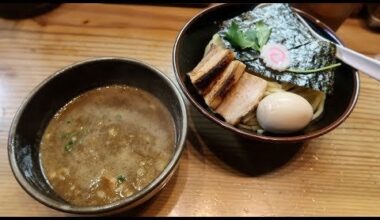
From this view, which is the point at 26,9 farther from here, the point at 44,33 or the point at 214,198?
the point at 214,198

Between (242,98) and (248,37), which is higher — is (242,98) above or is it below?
below

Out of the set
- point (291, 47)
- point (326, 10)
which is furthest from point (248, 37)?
point (326, 10)

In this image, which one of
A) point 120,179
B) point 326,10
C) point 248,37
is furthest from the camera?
point 326,10

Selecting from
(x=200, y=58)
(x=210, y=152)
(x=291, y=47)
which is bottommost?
Answer: (x=210, y=152)

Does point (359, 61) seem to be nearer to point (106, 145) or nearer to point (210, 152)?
point (210, 152)

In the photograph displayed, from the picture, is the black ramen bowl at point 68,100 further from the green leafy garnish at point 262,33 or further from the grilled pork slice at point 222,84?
the green leafy garnish at point 262,33

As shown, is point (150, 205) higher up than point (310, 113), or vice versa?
point (310, 113)

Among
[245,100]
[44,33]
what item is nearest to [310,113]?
[245,100]
